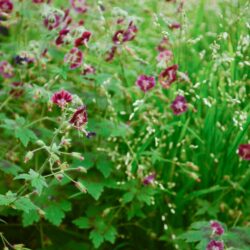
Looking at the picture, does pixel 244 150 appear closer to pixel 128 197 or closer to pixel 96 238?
pixel 128 197

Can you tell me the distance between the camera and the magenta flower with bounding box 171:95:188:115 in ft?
9.58

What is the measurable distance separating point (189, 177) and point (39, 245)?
819 mm

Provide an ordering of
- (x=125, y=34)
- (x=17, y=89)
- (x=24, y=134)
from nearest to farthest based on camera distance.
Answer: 1. (x=24, y=134)
2. (x=125, y=34)
3. (x=17, y=89)

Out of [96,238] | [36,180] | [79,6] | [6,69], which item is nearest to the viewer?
[36,180]

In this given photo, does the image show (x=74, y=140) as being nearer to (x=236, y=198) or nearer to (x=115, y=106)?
(x=115, y=106)

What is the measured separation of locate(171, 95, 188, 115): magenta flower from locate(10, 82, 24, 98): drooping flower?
2.46ft

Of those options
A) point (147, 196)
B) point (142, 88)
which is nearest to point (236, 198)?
point (147, 196)

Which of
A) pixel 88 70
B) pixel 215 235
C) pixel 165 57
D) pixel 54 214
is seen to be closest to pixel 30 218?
pixel 54 214

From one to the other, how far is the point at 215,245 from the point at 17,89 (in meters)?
1.30

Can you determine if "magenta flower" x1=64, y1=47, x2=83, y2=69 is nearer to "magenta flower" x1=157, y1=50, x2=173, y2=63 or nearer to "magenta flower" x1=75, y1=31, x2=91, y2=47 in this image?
"magenta flower" x1=75, y1=31, x2=91, y2=47

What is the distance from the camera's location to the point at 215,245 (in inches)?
93.0

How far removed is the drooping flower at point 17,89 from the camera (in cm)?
312

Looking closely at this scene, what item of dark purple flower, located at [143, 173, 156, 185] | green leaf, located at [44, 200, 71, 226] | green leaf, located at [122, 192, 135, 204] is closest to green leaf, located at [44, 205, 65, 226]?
green leaf, located at [44, 200, 71, 226]

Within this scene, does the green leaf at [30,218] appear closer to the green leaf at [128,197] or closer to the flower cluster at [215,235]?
the green leaf at [128,197]
